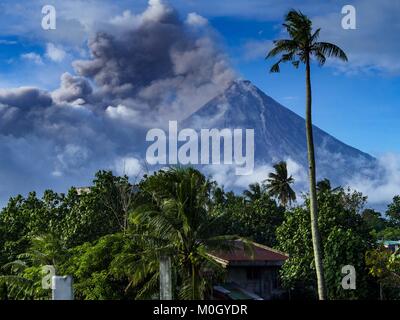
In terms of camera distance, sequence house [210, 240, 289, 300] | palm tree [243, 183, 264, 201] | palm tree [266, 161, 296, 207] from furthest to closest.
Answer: palm tree [266, 161, 296, 207]
palm tree [243, 183, 264, 201]
house [210, 240, 289, 300]

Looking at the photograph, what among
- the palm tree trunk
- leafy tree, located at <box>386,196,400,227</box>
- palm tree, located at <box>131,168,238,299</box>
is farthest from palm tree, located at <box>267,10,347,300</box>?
leafy tree, located at <box>386,196,400,227</box>

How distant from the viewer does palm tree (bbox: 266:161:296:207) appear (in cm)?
6025

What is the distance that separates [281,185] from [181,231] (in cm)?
4157

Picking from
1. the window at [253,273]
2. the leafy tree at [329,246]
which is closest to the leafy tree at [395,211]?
the leafy tree at [329,246]

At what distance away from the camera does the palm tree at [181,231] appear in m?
19.3

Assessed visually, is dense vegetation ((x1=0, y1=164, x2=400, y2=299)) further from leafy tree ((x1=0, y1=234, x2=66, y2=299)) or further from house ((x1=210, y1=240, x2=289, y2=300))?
house ((x1=210, y1=240, x2=289, y2=300))

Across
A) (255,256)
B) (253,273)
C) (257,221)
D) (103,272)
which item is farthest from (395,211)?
(103,272)

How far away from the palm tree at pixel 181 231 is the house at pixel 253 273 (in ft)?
35.6

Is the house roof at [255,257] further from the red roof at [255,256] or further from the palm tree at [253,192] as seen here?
the palm tree at [253,192]

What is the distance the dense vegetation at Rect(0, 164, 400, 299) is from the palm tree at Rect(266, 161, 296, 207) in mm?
11442

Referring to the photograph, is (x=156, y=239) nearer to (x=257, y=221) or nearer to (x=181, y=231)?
(x=181, y=231)

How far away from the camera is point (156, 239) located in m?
20.0

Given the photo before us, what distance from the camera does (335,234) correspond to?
31.7 meters
